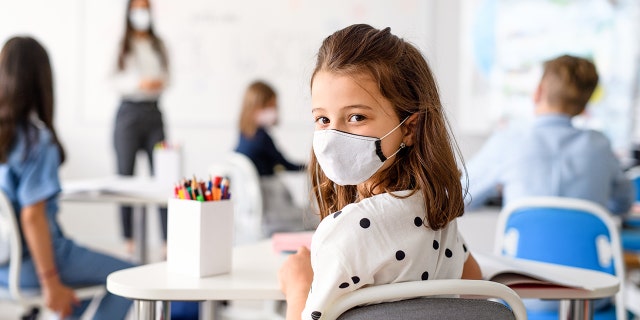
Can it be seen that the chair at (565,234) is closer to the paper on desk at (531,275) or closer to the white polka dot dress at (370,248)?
the paper on desk at (531,275)

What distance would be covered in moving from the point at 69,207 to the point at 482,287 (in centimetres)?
456

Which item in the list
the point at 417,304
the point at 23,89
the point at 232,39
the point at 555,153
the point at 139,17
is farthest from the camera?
the point at 232,39

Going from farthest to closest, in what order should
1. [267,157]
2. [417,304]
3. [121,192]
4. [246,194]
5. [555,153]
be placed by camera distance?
[267,157], [246,194], [121,192], [555,153], [417,304]

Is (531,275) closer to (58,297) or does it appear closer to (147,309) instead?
(147,309)

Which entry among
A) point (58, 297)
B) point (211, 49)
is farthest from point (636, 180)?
point (211, 49)

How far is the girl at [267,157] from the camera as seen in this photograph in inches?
129

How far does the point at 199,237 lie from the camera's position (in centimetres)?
132

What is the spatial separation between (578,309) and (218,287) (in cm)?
65

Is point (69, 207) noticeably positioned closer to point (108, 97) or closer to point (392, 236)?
point (108, 97)

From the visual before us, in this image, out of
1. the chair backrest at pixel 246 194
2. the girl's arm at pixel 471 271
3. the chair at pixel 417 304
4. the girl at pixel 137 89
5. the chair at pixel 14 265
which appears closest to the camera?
the chair at pixel 417 304

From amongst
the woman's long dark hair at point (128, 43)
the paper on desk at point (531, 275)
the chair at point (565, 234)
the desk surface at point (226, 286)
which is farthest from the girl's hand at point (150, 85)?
the paper on desk at point (531, 275)

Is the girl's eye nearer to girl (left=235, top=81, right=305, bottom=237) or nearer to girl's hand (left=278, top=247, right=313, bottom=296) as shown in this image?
girl's hand (left=278, top=247, right=313, bottom=296)

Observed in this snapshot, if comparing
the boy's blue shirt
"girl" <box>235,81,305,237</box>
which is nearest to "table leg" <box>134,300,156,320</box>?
the boy's blue shirt

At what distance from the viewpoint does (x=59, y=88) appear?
16.8 feet
